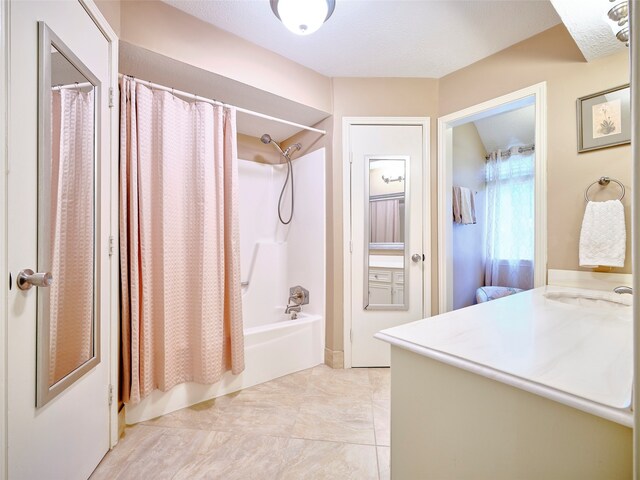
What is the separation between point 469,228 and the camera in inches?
143

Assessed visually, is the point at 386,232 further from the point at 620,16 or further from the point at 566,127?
the point at 620,16

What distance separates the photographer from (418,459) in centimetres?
77

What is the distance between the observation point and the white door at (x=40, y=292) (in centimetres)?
86

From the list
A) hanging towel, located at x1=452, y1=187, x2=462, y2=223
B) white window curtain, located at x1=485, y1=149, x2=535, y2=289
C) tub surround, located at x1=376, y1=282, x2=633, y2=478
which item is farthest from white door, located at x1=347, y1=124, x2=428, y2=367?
white window curtain, located at x1=485, y1=149, x2=535, y2=289

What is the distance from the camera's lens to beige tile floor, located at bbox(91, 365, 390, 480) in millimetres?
1281

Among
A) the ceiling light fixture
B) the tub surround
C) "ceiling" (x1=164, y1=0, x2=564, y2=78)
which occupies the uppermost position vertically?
"ceiling" (x1=164, y1=0, x2=564, y2=78)

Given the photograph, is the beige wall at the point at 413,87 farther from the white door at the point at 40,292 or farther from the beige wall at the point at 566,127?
the white door at the point at 40,292

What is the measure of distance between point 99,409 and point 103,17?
179 cm

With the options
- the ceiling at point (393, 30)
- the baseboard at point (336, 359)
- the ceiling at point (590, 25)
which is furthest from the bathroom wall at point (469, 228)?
the ceiling at point (590, 25)

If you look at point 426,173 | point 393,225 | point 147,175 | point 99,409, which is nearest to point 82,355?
point 99,409

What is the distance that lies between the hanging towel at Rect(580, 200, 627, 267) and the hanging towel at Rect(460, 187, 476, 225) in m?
1.70

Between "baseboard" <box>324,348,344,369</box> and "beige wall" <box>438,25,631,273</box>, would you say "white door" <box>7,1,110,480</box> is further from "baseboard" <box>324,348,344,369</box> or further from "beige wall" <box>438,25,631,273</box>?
"beige wall" <box>438,25,631,273</box>

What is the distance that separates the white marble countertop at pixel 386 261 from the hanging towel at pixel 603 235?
1.12m

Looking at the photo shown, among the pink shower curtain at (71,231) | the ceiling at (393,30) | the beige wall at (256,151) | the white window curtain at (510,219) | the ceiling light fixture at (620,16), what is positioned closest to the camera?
the pink shower curtain at (71,231)
